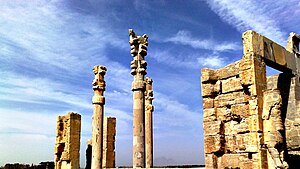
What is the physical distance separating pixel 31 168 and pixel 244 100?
62.9ft

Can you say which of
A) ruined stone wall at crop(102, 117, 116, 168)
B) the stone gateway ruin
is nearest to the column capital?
ruined stone wall at crop(102, 117, 116, 168)

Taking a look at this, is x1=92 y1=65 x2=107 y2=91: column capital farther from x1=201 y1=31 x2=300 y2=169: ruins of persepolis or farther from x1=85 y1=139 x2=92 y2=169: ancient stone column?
x1=201 y1=31 x2=300 y2=169: ruins of persepolis

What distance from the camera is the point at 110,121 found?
2023 centimetres

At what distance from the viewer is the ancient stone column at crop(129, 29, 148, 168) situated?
15.1 meters

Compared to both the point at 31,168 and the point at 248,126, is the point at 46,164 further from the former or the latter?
the point at 248,126

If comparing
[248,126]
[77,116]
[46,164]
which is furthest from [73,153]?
[248,126]

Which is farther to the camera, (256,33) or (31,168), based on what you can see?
(31,168)

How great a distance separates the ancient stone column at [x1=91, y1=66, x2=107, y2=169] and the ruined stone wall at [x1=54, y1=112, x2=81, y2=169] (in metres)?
1.25

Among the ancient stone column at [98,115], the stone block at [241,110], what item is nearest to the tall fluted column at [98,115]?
the ancient stone column at [98,115]

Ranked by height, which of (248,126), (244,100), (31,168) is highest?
(244,100)

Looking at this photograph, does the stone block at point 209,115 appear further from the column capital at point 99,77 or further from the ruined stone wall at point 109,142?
the ruined stone wall at point 109,142

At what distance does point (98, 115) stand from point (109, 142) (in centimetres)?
269

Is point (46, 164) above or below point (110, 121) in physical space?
below

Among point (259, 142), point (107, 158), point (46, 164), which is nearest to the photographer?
point (259, 142)
